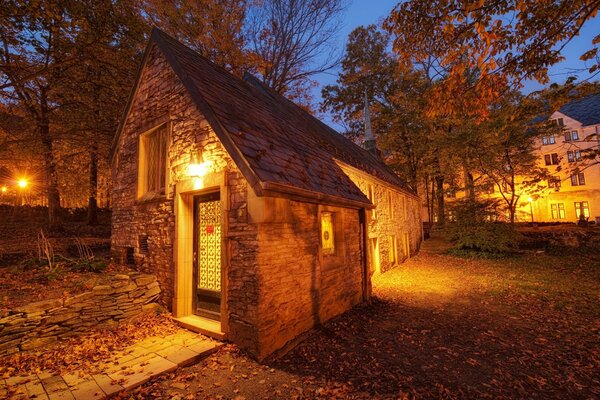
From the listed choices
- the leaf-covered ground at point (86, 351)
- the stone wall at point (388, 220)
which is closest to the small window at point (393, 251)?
the stone wall at point (388, 220)

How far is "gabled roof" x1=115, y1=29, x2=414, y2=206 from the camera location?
524cm

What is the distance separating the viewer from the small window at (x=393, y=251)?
1475 centimetres

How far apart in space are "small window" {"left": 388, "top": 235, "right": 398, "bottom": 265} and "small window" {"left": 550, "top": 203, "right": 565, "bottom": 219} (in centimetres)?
3069

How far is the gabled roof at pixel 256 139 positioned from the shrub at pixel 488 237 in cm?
1256

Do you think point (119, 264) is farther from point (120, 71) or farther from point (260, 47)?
point (260, 47)

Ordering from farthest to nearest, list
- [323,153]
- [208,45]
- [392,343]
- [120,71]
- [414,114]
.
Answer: [414,114] → [208,45] → [120,71] → [323,153] → [392,343]

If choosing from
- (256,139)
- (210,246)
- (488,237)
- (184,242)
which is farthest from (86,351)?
(488,237)

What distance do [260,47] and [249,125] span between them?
13.5 meters

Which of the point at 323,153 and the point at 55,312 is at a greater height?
the point at 323,153

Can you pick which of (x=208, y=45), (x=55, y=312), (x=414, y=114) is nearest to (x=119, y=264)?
(x=55, y=312)

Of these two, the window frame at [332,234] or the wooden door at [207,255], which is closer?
the wooden door at [207,255]

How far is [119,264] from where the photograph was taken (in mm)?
8266

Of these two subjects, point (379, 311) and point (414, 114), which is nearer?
point (379, 311)

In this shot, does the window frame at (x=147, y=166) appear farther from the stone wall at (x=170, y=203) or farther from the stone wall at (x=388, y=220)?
the stone wall at (x=388, y=220)
